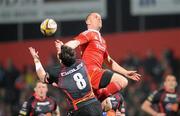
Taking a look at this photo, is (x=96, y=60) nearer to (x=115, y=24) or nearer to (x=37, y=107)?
(x=37, y=107)

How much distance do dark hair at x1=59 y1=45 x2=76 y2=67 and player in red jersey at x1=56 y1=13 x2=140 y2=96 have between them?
0.26 meters

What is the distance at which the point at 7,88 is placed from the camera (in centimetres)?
2195

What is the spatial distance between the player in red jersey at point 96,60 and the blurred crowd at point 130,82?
8381 millimetres

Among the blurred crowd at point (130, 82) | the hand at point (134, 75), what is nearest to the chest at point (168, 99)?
the hand at point (134, 75)

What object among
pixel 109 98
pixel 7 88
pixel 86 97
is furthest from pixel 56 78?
pixel 7 88

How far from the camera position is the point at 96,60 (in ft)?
40.0

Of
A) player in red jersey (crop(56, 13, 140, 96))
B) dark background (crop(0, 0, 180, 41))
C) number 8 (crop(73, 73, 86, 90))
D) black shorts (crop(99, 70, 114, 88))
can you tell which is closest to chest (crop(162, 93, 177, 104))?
player in red jersey (crop(56, 13, 140, 96))

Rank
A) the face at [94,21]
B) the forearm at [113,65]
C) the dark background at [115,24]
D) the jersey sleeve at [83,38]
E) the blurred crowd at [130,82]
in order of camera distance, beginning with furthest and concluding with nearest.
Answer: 1. the dark background at [115,24]
2. the blurred crowd at [130,82]
3. the forearm at [113,65]
4. the face at [94,21]
5. the jersey sleeve at [83,38]

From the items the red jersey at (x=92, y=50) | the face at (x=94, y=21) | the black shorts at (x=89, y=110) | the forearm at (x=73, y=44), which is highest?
the face at (x=94, y=21)

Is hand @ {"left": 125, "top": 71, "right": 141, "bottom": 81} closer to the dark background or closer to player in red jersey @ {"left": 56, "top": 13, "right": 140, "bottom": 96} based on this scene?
player in red jersey @ {"left": 56, "top": 13, "right": 140, "bottom": 96}

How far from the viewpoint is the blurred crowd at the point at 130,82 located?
21000 millimetres

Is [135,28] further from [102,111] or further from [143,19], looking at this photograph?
[102,111]

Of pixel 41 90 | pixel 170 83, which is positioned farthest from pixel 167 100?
pixel 41 90

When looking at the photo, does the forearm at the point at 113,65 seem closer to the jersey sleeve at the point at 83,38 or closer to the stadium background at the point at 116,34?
the jersey sleeve at the point at 83,38
